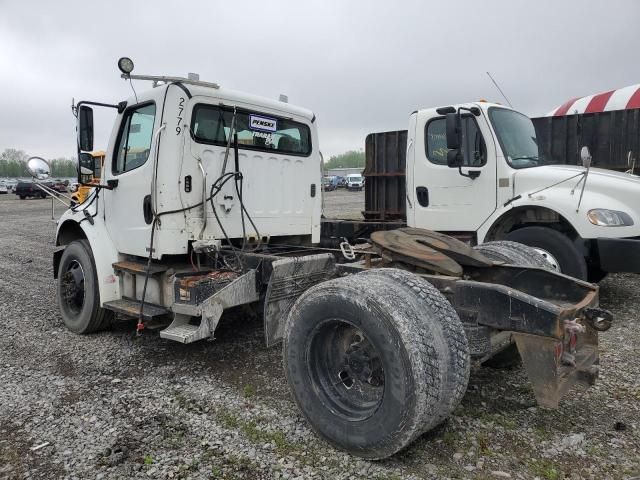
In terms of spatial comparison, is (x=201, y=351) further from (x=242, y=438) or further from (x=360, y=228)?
(x=360, y=228)

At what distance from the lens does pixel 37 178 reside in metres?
5.50

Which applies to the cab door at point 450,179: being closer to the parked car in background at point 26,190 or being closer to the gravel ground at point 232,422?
the gravel ground at point 232,422

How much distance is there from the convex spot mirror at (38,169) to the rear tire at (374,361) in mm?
3688

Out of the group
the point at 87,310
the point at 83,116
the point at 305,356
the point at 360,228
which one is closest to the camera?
the point at 305,356

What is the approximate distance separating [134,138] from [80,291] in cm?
185

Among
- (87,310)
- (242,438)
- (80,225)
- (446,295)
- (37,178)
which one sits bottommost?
(242,438)

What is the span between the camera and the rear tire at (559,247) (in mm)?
5637

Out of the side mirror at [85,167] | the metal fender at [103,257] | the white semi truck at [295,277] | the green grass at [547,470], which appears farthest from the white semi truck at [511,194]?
the side mirror at [85,167]

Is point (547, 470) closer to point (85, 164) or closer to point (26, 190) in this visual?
point (85, 164)

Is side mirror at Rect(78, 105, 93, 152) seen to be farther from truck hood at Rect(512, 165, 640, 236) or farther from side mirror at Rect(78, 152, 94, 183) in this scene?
truck hood at Rect(512, 165, 640, 236)

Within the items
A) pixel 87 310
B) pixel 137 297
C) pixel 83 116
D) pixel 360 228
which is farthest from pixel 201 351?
pixel 360 228

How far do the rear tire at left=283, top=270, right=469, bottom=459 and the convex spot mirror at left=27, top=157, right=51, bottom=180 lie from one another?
3688 millimetres

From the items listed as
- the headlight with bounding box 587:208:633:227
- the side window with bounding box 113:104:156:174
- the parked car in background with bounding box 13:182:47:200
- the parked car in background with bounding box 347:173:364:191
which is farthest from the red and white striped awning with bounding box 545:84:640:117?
the parked car in background with bounding box 347:173:364:191

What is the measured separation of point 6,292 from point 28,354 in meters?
3.51
